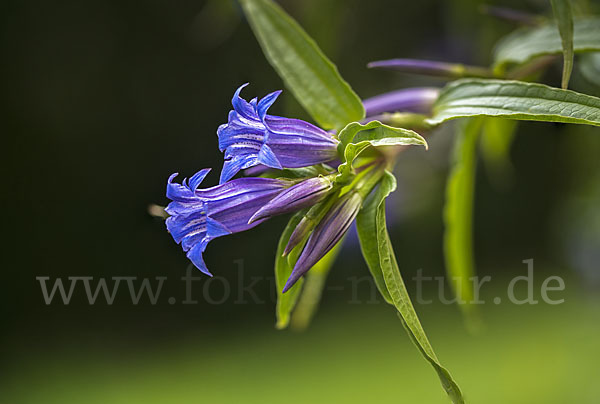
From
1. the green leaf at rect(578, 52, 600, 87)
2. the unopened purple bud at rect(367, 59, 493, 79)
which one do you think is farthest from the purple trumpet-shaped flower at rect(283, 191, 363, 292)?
the green leaf at rect(578, 52, 600, 87)

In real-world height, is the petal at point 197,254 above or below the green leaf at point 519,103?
below

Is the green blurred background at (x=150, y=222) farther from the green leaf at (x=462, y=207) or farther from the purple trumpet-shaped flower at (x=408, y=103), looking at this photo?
the purple trumpet-shaped flower at (x=408, y=103)

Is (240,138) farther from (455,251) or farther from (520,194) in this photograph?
(520,194)

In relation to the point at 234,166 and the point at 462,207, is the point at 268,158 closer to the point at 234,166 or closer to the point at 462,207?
the point at 234,166

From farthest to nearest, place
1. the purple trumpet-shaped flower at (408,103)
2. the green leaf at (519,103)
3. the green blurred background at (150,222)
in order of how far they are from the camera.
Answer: the green blurred background at (150,222) → the purple trumpet-shaped flower at (408,103) → the green leaf at (519,103)

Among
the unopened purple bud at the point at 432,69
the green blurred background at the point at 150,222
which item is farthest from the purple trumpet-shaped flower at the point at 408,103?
the green blurred background at the point at 150,222

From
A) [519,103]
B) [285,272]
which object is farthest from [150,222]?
[519,103]

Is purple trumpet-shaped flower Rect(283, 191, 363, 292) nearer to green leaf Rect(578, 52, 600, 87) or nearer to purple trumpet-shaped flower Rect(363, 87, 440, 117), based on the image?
purple trumpet-shaped flower Rect(363, 87, 440, 117)
